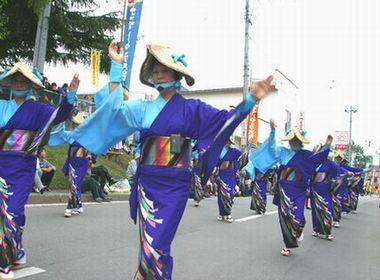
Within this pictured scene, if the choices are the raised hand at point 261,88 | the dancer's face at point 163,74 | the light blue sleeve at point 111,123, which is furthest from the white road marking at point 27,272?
the raised hand at point 261,88

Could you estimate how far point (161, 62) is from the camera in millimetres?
3766

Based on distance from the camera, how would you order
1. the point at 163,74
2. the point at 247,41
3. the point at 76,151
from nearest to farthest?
the point at 163,74
the point at 76,151
the point at 247,41

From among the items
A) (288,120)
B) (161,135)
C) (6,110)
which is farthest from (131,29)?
(288,120)

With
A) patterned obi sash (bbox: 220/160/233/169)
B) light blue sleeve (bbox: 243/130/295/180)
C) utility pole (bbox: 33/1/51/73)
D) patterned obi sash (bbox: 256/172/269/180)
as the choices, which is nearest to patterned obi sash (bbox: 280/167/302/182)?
light blue sleeve (bbox: 243/130/295/180)

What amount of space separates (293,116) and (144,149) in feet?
130

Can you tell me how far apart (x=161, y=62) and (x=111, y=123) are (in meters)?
0.62

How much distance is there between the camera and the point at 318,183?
9.60 metres

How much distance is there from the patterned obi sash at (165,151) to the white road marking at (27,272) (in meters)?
2.01

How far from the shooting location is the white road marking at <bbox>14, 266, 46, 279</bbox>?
4739 millimetres

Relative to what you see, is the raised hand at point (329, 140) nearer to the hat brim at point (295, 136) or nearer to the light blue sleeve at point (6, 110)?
the hat brim at point (295, 136)

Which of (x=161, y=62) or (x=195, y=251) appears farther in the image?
(x=195, y=251)

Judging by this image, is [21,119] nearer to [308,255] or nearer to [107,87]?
[107,87]

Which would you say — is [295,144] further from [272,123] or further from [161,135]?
[161,135]

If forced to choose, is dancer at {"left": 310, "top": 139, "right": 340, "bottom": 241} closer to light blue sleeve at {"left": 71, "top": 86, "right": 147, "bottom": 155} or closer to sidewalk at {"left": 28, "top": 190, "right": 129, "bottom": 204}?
sidewalk at {"left": 28, "top": 190, "right": 129, "bottom": 204}
